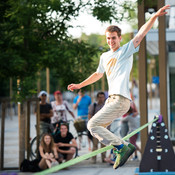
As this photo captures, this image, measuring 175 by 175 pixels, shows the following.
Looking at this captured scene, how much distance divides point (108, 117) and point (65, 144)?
608cm

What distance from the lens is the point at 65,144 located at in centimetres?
1070

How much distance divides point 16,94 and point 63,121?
184cm

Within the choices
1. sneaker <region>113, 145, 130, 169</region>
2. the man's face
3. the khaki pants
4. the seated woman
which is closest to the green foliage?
the seated woman

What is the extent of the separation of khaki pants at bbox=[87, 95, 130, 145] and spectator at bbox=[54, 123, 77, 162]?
591 cm

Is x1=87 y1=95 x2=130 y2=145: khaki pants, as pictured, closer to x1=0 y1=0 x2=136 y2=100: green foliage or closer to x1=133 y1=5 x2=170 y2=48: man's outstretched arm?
x1=133 y1=5 x2=170 y2=48: man's outstretched arm

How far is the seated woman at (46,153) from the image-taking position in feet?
33.7

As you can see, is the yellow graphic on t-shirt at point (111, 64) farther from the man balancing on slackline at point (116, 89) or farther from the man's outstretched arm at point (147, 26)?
the man's outstretched arm at point (147, 26)

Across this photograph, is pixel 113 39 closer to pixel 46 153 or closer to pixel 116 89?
pixel 116 89

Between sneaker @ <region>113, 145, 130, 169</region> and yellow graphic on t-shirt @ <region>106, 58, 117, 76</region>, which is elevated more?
yellow graphic on t-shirt @ <region>106, 58, 117, 76</region>

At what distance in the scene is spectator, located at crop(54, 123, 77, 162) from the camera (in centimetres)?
1068

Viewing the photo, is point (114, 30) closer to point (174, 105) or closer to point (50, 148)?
point (50, 148)

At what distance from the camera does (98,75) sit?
514 cm

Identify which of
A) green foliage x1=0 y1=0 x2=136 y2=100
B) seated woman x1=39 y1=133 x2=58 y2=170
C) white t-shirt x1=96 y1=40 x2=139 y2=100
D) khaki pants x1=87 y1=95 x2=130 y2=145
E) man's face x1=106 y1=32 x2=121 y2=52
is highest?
green foliage x1=0 y1=0 x2=136 y2=100

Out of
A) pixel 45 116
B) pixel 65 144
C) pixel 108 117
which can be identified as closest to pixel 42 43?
pixel 45 116
